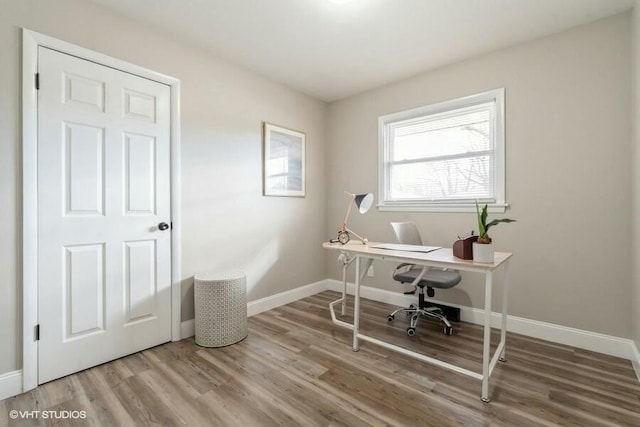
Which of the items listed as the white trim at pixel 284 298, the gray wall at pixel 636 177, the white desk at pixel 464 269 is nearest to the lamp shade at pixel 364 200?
the white desk at pixel 464 269

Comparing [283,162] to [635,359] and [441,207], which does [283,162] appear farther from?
[635,359]

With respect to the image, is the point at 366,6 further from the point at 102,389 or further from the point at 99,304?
the point at 102,389

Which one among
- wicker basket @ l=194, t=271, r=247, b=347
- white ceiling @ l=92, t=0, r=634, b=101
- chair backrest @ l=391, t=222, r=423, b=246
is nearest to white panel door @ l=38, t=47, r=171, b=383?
wicker basket @ l=194, t=271, r=247, b=347

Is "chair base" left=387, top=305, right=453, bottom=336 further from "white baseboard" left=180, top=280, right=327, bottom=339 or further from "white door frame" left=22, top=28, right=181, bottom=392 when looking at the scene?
"white door frame" left=22, top=28, right=181, bottom=392

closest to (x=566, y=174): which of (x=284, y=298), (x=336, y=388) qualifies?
(x=336, y=388)

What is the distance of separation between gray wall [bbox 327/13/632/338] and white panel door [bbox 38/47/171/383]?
2720 millimetres

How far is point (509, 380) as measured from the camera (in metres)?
1.89

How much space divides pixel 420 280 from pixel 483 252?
0.80 m

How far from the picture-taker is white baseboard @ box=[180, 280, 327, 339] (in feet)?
8.40

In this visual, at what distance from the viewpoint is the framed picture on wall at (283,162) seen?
3.23 meters

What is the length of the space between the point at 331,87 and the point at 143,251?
8.66 feet

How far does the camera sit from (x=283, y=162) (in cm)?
342

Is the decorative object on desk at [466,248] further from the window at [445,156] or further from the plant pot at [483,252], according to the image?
the window at [445,156]

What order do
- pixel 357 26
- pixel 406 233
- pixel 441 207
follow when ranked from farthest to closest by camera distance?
pixel 441 207 → pixel 406 233 → pixel 357 26
